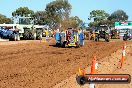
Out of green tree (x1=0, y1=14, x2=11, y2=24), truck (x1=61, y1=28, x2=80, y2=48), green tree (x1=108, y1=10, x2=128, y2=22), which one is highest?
green tree (x1=108, y1=10, x2=128, y2=22)

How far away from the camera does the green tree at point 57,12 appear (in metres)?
98.6

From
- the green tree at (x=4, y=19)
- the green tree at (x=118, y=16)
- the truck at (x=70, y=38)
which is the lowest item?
the truck at (x=70, y=38)

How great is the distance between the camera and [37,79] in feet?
42.0

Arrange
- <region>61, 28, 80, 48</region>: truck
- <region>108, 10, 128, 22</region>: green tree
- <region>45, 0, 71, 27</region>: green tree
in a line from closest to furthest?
<region>61, 28, 80, 48</region>: truck → <region>45, 0, 71, 27</region>: green tree → <region>108, 10, 128, 22</region>: green tree

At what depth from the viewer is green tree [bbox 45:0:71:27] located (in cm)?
9856

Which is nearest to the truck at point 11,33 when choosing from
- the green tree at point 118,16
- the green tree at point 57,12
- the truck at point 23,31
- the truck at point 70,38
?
the truck at point 23,31

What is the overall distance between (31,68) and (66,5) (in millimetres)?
84845

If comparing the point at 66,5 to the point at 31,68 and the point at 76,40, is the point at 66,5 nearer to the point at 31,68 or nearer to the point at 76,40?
the point at 76,40

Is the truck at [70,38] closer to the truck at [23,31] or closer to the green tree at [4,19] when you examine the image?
the truck at [23,31]

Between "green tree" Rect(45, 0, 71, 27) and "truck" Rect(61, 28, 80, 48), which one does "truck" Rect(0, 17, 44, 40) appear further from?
"green tree" Rect(45, 0, 71, 27)

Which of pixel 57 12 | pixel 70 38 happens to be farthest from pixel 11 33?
pixel 57 12

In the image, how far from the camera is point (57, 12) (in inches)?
4013

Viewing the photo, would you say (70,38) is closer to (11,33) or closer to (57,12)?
(11,33)

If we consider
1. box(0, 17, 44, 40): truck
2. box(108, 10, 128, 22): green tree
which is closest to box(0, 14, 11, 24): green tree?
box(0, 17, 44, 40): truck
